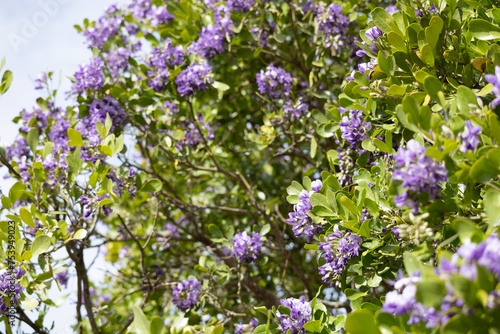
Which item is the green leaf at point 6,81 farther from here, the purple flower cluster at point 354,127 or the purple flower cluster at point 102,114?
the purple flower cluster at point 354,127

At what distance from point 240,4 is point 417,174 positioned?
2621 mm

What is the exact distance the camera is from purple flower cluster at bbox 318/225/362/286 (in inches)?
79.0

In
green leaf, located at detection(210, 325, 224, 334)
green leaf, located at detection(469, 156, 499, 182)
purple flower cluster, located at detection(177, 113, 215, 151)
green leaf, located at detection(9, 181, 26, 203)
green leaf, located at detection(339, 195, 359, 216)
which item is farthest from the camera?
purple flower cluster, located at detection(177, 113, 215, 151)

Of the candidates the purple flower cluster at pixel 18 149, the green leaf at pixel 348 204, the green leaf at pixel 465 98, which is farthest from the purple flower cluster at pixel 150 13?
the green leaf at pixel 465 98

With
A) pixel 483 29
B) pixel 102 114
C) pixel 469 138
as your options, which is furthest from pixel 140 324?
pixel 102 114

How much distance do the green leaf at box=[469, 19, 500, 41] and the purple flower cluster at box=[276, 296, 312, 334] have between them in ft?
5.19

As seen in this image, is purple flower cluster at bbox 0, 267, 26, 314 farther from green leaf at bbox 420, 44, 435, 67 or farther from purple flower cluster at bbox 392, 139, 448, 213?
green leaf at bbox 420, 44, 435, 67

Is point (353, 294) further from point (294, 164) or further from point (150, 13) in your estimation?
point (150, 13)

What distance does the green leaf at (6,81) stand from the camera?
310 cm

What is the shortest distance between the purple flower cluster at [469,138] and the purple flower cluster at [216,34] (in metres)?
2.54

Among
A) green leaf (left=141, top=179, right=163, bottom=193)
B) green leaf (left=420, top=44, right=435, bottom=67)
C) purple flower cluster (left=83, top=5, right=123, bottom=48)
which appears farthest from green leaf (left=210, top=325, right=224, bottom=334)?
purple flower cluster (left=83, top=5, right=123, bottom=48)

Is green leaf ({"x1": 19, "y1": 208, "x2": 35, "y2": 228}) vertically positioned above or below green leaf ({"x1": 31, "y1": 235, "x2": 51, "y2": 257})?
above

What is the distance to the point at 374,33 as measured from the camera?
2.30 m

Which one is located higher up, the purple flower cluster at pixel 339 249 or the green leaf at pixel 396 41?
the green leaf at pixel 396 41
